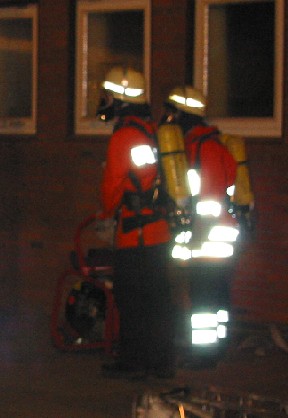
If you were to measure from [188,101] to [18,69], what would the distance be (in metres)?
3.34

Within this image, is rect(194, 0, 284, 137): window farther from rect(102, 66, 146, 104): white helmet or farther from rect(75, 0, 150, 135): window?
rect(102, 66, 146, 104): white helmet

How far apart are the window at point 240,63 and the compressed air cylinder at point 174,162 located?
7.52ft

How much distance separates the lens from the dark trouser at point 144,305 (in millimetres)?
7297

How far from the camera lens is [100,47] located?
10.2 metres

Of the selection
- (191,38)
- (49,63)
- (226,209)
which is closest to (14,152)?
(49,63)

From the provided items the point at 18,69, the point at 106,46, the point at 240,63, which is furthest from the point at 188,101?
the point at 18,69

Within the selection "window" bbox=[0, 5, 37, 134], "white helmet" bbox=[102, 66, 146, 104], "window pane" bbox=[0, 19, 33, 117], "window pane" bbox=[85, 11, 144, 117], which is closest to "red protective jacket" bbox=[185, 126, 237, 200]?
"white helmet" bbox=[102, 66, 146, 104]

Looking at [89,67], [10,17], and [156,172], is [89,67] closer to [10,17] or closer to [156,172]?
[10,17]

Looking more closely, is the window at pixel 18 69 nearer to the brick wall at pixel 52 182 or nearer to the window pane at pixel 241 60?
the brick wall at pixel 52 182

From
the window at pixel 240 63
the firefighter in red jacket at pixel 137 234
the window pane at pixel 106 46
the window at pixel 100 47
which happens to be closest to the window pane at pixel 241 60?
the window at pixel 240 63

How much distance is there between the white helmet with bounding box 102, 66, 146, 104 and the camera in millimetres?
7387

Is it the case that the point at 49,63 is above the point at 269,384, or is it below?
above

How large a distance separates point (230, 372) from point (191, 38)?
343 cm

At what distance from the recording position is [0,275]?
10.4m
